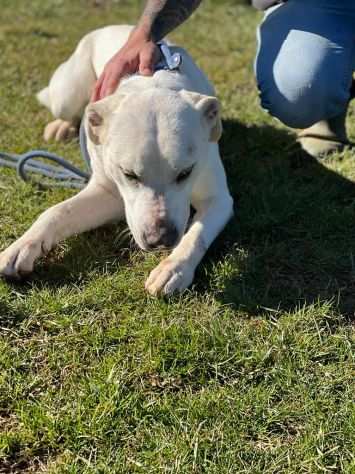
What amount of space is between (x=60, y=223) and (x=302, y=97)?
1432 millimetres

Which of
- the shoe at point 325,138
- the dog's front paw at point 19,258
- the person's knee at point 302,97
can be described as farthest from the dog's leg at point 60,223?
the shoe at point 325,138

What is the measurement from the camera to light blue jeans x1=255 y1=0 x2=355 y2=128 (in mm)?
3406

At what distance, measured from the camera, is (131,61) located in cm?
299

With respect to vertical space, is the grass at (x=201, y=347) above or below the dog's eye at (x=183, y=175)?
below

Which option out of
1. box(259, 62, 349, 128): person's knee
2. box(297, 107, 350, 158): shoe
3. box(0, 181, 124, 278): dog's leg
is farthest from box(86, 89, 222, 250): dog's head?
box(297, 107, 350, 158): shoe

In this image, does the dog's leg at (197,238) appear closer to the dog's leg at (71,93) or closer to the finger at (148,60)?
the finger at (148,60)

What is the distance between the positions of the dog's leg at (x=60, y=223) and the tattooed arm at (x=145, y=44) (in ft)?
1.54

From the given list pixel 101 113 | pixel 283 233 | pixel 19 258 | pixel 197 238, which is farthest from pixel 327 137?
pixel 19 258

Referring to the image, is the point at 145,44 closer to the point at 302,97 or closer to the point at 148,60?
the point at 148,60

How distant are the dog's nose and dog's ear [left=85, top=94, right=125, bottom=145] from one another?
19.6 inches

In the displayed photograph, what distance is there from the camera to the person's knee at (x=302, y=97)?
134 inches

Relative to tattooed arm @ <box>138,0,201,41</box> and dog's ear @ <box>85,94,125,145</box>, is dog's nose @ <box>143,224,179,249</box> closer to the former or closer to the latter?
dog's ear @ <box>85,94,125,145</box>

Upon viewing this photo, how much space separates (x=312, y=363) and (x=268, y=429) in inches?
12.9

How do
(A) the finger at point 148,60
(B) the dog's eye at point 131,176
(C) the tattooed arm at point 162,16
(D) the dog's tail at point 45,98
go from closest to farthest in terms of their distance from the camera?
(B) the dog's eye at point 131,176, (A) the finger at point 148,60, (C) the tattooed arm at point 162,16, (D) the dog's tail at point 45,98
